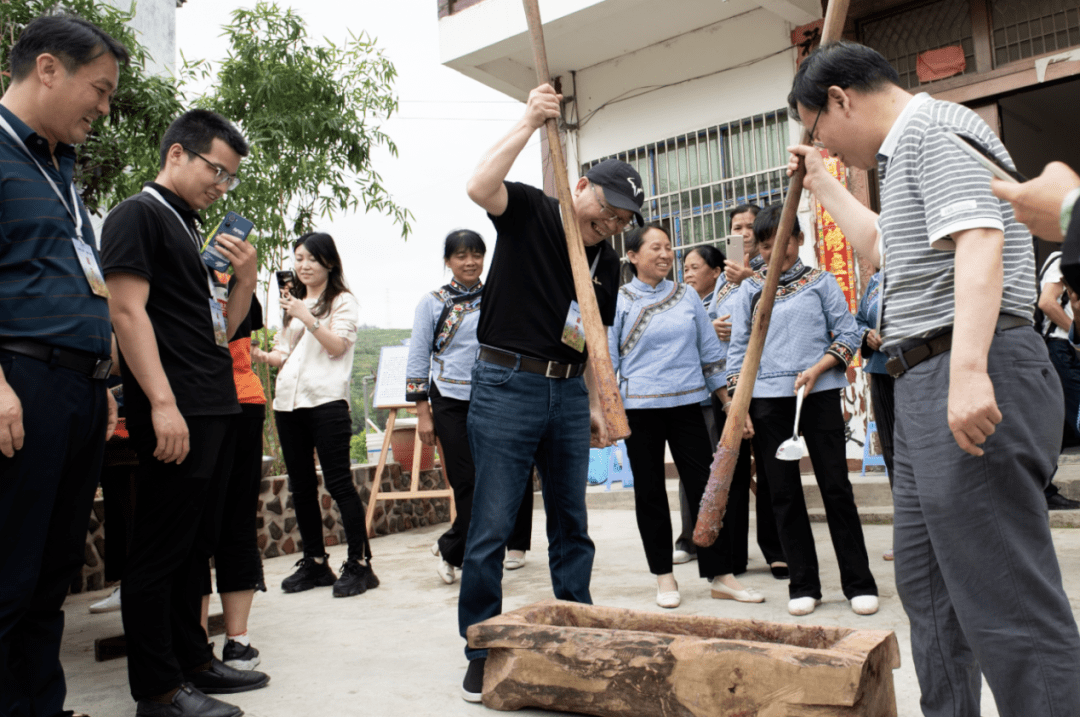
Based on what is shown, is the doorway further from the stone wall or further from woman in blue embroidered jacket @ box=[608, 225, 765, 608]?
the stone wall

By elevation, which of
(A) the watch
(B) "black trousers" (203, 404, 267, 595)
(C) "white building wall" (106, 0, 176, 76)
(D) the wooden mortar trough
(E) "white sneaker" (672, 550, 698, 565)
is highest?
(C) "white building wall" (106, 0, 176, 76)

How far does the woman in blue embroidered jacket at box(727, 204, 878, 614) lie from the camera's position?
3.56 meters

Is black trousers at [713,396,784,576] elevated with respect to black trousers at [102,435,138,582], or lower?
lower

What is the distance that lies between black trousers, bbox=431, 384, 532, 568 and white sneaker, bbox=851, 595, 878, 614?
1707 millimetres

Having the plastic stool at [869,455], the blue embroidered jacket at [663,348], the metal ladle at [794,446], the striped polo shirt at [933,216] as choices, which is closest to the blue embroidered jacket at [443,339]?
the blue embroidered jacket at [663,348]

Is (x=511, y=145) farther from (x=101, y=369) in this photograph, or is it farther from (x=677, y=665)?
(x=677, y=665)

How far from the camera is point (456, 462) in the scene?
4.50m

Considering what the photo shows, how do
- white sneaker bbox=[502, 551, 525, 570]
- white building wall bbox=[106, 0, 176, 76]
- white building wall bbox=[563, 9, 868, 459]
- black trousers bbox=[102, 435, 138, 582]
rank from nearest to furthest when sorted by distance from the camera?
1. black trousers bbox=[102, 435, 138, 582]
2. white sneaker bbox=[502, 551, 525, 570]
3. white building wall bbox=[563, 9, 868, 459]
4. white building wall bbox=[106, 0, 176, 76]

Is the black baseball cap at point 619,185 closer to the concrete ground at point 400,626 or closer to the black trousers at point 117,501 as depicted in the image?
the concrete ground at point 400,626

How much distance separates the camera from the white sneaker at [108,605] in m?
4.21

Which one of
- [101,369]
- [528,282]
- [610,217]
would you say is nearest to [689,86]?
[610,217]

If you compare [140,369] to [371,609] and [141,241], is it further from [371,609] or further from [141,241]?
[371,609]

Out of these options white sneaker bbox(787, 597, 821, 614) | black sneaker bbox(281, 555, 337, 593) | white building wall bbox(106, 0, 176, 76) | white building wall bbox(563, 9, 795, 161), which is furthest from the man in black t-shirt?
white building wall bbox(106, 0, 176, 76)

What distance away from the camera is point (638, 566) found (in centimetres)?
478
